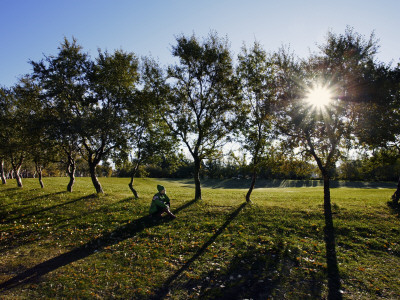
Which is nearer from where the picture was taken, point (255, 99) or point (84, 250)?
point (84, 250)

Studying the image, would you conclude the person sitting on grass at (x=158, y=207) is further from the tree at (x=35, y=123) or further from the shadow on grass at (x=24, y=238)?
the tree at (x=35, y=123)

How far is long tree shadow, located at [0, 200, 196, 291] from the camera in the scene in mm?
8320

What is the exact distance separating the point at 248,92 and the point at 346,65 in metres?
7.66

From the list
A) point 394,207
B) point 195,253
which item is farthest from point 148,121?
point 394,207

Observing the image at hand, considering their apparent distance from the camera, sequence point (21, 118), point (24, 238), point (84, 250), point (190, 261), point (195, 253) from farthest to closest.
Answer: point (21, 118) < point (24, 238) < point (84, 250) < point (195, 253) < point (190, 261)

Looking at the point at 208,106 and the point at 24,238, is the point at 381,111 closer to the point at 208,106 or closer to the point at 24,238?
the point at 208,106

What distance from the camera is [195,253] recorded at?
10.4m

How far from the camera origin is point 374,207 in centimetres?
1733

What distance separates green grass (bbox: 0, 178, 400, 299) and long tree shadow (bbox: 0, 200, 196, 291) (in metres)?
0.05

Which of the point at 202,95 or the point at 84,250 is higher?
the point at 202,95

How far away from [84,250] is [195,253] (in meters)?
5.46

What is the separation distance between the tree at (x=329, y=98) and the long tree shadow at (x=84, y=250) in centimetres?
1083

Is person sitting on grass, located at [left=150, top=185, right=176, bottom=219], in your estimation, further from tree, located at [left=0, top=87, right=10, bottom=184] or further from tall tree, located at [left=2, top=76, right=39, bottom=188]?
tree, located at [left=0, top=87, right=10, bottom=184]

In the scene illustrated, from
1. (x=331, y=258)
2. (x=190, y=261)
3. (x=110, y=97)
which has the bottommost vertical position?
(x=190, y=261)
